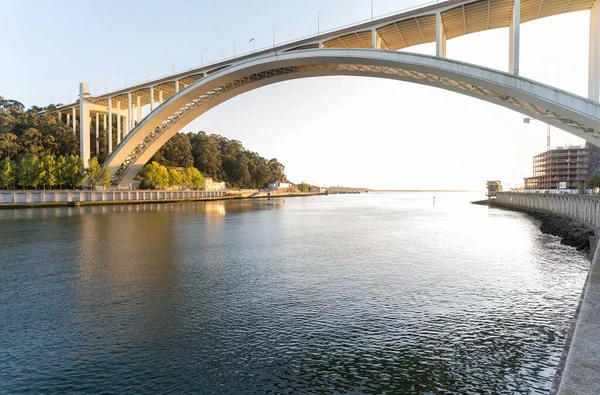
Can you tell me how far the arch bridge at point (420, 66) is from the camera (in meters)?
29.5

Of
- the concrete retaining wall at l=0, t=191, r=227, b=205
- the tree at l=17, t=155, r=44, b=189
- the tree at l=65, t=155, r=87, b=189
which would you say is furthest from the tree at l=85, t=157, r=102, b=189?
the tree at l=17, t=155, r=44, b=189

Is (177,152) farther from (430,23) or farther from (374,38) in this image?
(430,23)

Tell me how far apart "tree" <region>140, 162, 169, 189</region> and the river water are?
242 ft

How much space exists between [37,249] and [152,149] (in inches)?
2066

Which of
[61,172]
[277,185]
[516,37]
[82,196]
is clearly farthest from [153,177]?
[277,185]

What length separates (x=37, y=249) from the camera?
1964 cm

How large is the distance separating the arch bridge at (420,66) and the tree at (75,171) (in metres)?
21.0

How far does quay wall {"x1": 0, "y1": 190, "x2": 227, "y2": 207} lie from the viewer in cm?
5953

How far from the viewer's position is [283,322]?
352 inches

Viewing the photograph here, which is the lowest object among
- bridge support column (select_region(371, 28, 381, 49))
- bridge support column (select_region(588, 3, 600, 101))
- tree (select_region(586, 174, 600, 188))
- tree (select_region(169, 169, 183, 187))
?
tree (select_region(586, 174, 600, 188))

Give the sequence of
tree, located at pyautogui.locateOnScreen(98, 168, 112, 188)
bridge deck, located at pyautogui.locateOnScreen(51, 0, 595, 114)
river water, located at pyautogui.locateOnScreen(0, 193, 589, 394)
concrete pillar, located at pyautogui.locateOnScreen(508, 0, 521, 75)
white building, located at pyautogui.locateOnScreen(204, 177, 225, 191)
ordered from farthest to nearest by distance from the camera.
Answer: white building, located at pyautogui.locateOnScreen(204, 177, 225, 191)
tree, located at pyautogui.locateOnScreen(98, 168, 112, 188)
bridge deck, located at pyautogui.locateOnScreen(51, 0, 595, 114)
concrete pillar, located at pyautogui.locateOnScreen(508, 0, 521, 75)
river water, located at pyautogui.locateOnScreen(0, 193, 589, 394)

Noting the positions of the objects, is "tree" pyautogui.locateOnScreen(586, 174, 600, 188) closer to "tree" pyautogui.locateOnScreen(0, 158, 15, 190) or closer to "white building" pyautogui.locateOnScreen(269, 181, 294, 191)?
"tree" pyautogui.locateOnScreen(0, 158, 15, 190)

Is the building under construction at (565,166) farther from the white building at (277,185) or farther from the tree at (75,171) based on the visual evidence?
the tree at (75,171)

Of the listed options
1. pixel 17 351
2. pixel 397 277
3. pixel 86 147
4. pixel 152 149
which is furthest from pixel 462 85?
pixel 86 147
